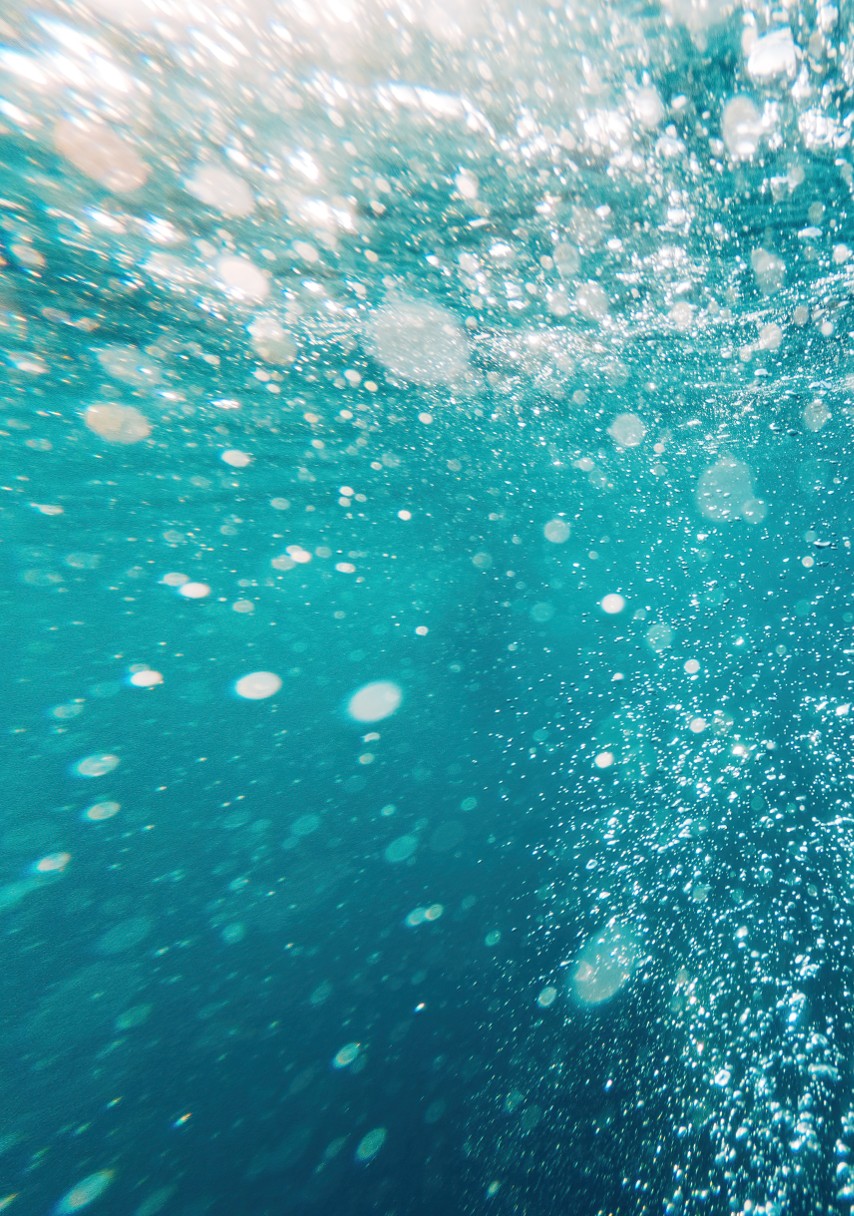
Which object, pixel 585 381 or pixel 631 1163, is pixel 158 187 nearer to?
pixel 585 381

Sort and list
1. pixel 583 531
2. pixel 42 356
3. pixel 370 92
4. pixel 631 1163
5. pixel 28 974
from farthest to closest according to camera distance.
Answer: pixel 583 531
pixel 28 974
pixel 42 356
pixel 370 92
pixel 631 1163

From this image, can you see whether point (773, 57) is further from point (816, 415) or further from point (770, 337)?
point (816, 415)

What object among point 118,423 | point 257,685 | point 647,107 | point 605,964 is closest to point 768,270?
point 647,107

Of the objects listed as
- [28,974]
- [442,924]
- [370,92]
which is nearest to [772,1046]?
[442,924]

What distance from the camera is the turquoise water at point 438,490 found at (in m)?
3.83

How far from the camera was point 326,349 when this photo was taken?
858cm

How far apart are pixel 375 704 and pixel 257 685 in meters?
15.2

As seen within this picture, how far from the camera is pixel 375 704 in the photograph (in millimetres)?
35938

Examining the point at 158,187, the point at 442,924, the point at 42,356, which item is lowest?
the point at 442,924

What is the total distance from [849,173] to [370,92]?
212 inches

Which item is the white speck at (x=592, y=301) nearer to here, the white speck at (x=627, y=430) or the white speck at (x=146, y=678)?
the white speck at (x=627, y=430)

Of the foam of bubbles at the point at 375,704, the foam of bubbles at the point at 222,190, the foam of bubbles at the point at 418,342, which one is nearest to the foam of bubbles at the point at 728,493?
the foam of bubbles at the point at 418,342

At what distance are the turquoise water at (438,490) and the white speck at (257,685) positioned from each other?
23753 millimetres

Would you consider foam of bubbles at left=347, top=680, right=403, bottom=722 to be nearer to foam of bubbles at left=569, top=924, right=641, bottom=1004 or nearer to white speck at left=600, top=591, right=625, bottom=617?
foam of bubbles at left=569, top=924, right=641, bottom=1004
